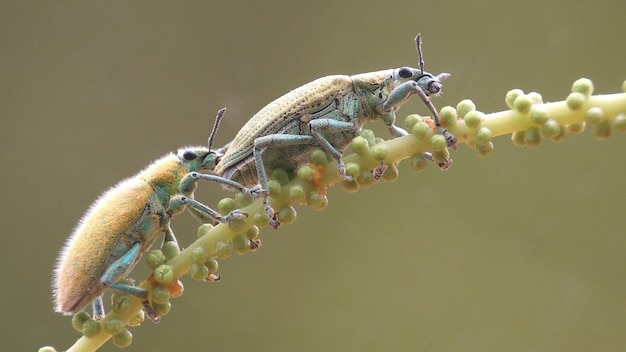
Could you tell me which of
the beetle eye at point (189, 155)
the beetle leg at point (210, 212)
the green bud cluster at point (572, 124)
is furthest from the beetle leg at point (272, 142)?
the green bud cluster at point (572, 124)

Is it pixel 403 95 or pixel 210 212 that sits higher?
pixel 403 95

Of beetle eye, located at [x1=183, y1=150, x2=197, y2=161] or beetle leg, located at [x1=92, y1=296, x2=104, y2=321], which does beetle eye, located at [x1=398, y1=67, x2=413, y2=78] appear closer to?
beetle eye, located at [x1=183, y1=150, x2=197, y2=161]

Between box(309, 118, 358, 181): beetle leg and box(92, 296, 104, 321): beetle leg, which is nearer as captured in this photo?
box(309, 118, 358, 181): beetle leg

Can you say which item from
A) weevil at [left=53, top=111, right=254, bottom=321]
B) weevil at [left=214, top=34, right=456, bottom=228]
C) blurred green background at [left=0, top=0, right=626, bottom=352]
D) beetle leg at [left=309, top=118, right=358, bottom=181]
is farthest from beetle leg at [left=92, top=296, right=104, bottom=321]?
blurred green background at [left=0, top=0, right=626, bottom=352]

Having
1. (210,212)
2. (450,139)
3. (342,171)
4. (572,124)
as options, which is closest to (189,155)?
Result: (210,212)

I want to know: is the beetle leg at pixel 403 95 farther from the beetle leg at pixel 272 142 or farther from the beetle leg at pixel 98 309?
the beetle leg at pixel 98 309

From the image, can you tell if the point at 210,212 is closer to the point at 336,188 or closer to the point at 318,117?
the point at 318,117
